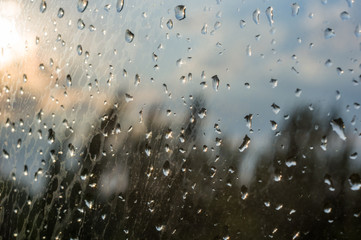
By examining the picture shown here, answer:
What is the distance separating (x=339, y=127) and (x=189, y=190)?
0.44 meters

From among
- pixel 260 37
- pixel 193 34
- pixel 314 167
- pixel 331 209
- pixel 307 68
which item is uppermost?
pixel 193 34

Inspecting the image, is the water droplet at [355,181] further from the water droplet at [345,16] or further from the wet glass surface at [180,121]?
the water droplet at [345,16]

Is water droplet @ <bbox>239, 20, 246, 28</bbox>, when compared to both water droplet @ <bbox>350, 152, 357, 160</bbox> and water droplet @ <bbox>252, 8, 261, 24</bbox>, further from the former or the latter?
water droplet @ <bbox>350, 152, 357, 160</bbox>

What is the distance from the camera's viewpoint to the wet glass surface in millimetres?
935

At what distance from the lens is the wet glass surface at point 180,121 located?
3.07ft

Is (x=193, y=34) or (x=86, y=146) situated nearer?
(x=193, y=34)

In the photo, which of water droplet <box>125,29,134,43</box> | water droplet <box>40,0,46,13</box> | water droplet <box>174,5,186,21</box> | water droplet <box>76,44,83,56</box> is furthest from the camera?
water droplet <box>40,0,46,13</box>

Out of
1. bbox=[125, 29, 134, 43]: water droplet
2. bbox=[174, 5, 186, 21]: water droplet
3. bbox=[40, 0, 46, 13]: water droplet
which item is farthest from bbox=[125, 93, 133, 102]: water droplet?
bbox=[40, 0, 46, 13]: water droplet

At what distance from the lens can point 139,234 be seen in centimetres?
118

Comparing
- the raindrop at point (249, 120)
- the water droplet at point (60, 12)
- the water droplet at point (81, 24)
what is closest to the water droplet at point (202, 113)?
the raindrop at point (249, 120)

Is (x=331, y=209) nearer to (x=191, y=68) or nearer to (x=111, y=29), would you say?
(x=191, y=68)

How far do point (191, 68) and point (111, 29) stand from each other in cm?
37

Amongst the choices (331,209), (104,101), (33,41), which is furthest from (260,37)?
(33,41)

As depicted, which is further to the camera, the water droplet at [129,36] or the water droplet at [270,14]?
the water droplet at [129,36]
